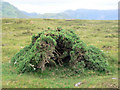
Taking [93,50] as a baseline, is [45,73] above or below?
below

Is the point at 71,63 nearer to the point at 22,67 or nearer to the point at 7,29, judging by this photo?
the point at 22,67

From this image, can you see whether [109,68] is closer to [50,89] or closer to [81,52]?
[81,52]

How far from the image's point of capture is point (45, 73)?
42.3 feet

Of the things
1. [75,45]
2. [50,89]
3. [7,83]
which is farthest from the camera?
[75,45]

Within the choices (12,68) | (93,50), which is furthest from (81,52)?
(12,68)

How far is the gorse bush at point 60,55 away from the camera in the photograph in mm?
13117

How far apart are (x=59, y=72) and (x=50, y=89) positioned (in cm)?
416

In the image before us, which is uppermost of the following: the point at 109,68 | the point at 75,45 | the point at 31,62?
the point at 75,45

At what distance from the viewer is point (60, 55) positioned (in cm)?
1506

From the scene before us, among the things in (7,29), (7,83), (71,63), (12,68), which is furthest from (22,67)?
(7,29)

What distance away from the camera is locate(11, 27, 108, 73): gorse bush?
43.0 feet

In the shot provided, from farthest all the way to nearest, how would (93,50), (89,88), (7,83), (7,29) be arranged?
(7,29) → (93,50) → (7,83) → (89,88)

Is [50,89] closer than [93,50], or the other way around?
[50,89]

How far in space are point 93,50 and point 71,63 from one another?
3.45 m
